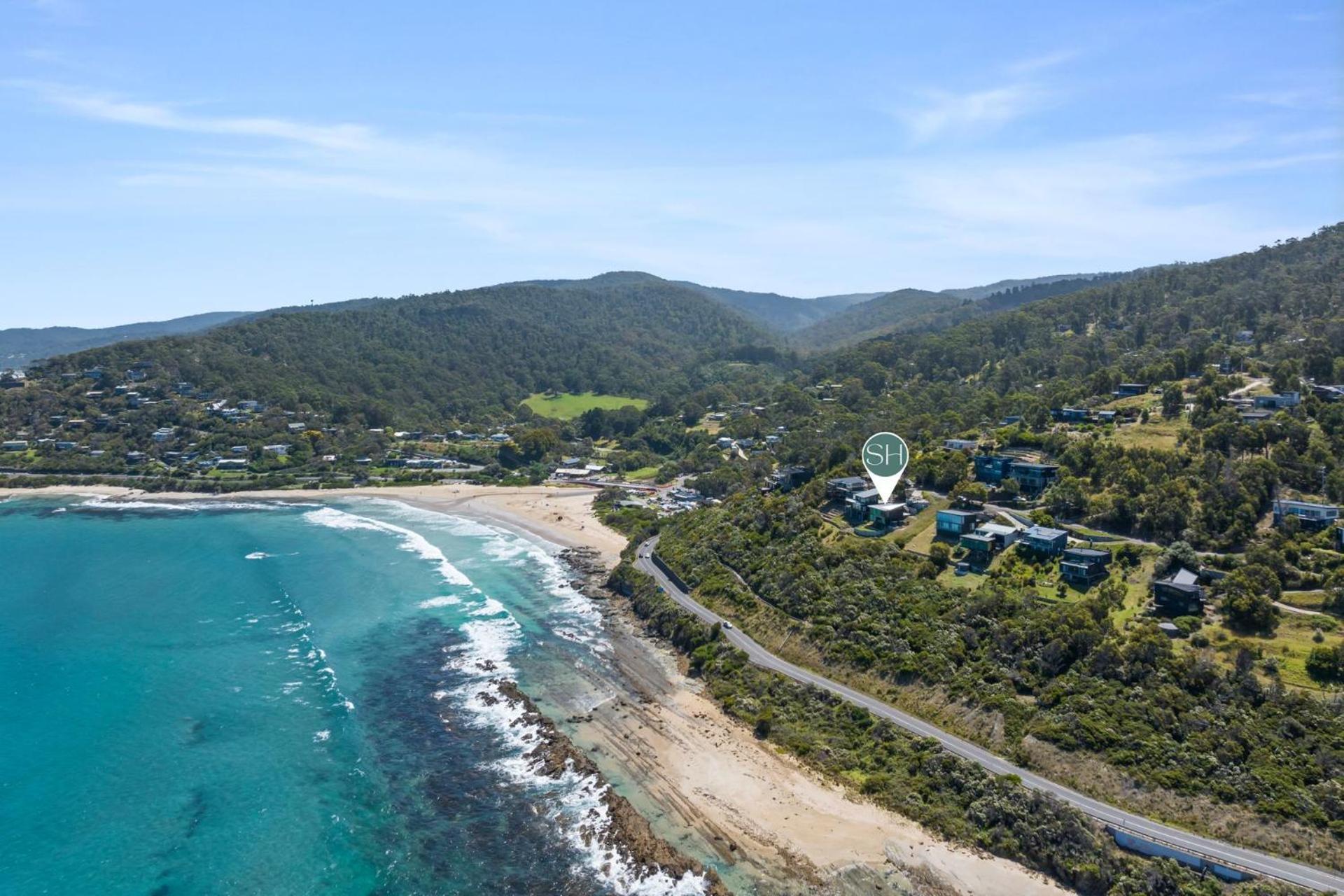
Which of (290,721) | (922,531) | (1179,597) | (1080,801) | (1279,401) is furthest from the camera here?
(1279,401)

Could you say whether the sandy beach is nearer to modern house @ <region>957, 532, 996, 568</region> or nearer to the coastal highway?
the coastal highway

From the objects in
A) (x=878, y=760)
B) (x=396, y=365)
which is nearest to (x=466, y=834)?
(x=878, y=760)

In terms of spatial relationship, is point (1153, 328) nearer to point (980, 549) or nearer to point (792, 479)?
point (792, 479)

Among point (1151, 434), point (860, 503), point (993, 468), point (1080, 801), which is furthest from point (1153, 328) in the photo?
point (1080, 801)

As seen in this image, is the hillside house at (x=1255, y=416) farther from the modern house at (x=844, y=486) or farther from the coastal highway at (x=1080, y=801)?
the coastal highway at (x=1080, y=801)

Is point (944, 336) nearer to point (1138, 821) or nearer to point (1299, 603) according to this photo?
point (1299, 603)

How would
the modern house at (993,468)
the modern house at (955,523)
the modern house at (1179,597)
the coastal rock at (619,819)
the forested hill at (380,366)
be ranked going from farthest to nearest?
the forested hill at (380,366), the modern house at (993,468), the modern house at (955,523), the modern house at (1179,597), the coastal rock at (619,819)

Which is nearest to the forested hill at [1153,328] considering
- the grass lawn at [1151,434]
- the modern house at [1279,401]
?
the modern house at [1279,401]

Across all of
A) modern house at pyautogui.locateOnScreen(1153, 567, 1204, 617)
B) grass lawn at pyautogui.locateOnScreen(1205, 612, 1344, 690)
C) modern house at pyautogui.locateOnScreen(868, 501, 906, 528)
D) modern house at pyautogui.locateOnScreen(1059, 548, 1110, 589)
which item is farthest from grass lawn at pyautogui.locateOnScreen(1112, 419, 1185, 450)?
grass lawn at pyautogui.locateOnScreen(1205, 612, 1344, 690)
